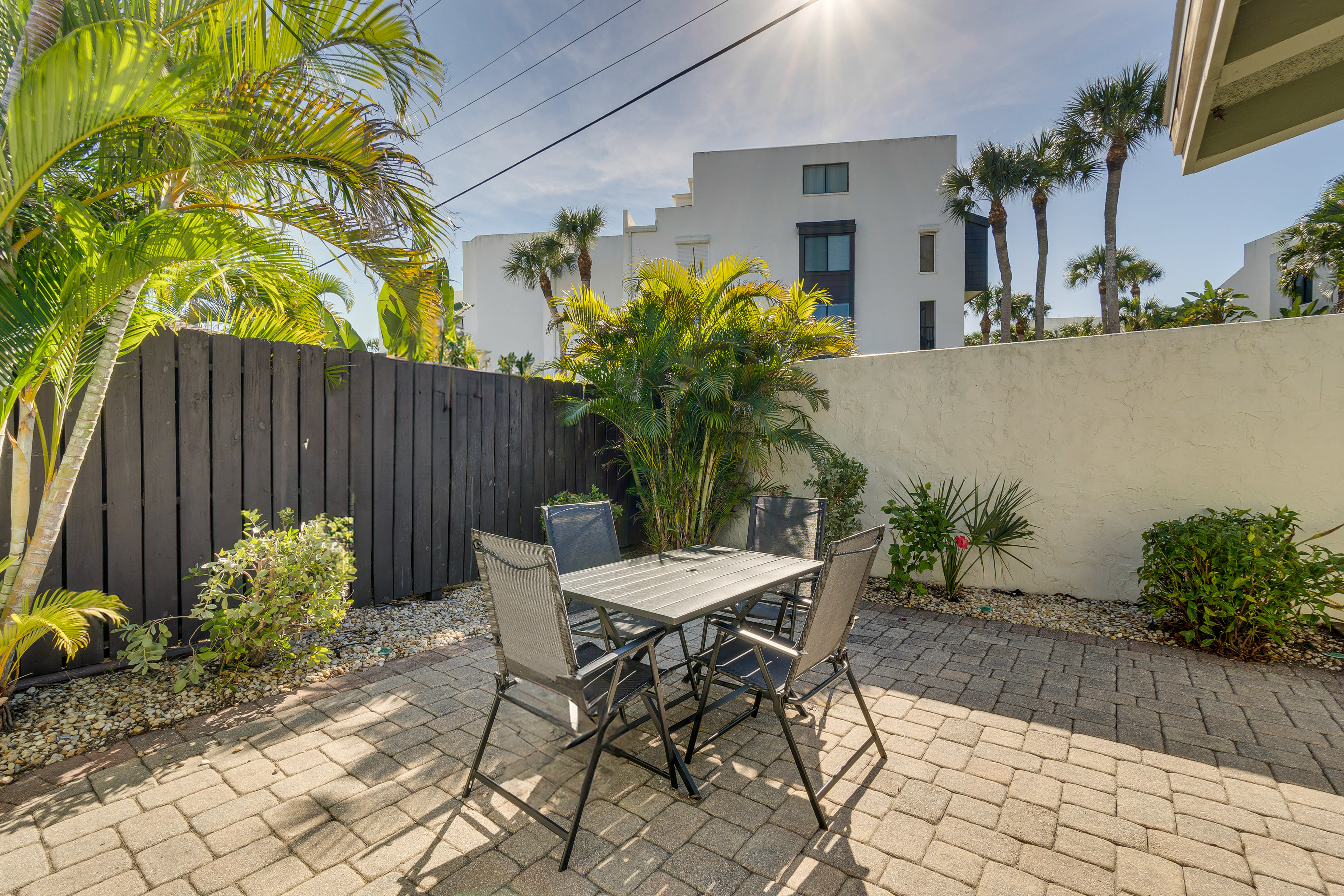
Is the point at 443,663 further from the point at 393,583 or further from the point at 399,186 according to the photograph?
the point at 399,186

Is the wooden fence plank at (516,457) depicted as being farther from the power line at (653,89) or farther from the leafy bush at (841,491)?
the leafy bush at (841,491)

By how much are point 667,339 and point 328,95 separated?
9.95 ft

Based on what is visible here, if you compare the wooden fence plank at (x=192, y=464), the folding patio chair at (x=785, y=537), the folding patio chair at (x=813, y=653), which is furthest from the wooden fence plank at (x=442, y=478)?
the folding patio chair at (x=813, y=653)

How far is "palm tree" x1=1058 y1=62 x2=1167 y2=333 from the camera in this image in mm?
13250

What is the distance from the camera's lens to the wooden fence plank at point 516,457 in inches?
216

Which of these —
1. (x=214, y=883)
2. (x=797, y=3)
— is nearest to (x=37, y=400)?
(x=214, y=883)

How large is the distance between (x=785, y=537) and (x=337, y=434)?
10.6 ft

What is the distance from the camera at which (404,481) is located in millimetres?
4559

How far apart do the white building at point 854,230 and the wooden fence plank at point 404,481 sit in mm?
13868

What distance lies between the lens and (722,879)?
5.88 feet

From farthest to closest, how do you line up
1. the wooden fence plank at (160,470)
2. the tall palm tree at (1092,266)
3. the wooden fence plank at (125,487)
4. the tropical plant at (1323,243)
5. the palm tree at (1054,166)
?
the tall palm tree at (1092,266) → the palm tree at (1054,166) → the tropical plant at (1323,243) → the wooden fence plank at (160,470) → the wooden fence plank at (125,487)

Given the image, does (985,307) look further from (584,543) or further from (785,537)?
Result: (584,543)

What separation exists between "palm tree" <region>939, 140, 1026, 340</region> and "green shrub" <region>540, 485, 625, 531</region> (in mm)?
15380

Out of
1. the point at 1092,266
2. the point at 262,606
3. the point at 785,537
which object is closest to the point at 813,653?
the point at 785,537
